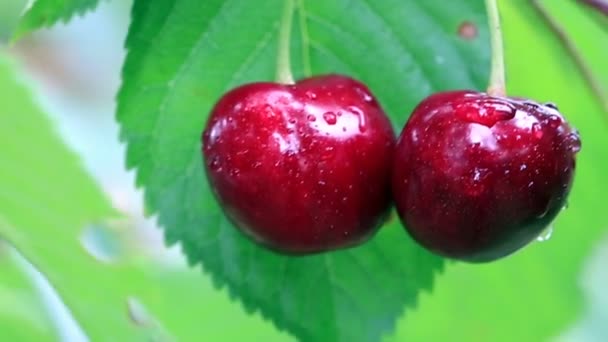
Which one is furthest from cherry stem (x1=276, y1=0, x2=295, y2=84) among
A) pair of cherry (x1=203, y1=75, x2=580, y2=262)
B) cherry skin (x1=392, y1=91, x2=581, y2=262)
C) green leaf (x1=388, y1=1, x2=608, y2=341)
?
green leaf (x1=388, y1=1, x2=608, y2=341)

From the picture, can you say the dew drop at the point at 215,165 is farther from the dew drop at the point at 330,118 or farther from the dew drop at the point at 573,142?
the dew drop at the point at 573,142

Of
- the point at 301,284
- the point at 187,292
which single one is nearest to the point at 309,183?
the point at 301,284

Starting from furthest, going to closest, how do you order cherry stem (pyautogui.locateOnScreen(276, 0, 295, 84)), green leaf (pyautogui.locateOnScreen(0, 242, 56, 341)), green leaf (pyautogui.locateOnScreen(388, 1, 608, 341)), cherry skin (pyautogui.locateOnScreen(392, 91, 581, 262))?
1. green leaf (pyautogui.locateOnScreen(388, 1, 608, 341))
2. green leaf (pyautogui.locateOnScreen(0, 242, 56, 341))
3. cherry stem (pyautogui.locateOnScreen(276, 0, 295, 84))
4. cherry skin (pyautogui.locateOnScreen(392, 91, 581, 262))

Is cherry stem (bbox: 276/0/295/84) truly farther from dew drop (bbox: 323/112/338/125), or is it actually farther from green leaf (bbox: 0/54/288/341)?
green leaf (bbox: 0/54/288/341)

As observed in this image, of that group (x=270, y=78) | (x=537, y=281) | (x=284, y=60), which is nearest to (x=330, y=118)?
(x=284, y=60)

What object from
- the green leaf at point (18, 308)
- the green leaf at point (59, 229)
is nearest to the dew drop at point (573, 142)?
the green leaf at point (59, 229)

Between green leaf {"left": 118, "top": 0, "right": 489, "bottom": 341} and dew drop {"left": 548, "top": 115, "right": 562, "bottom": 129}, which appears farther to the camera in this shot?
green leaf {"left": 118, "top": 0, "right": 489, "bottom": 341}

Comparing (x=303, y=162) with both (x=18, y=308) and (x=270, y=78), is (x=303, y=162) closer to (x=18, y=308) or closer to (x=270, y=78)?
(x=270, y=78)
